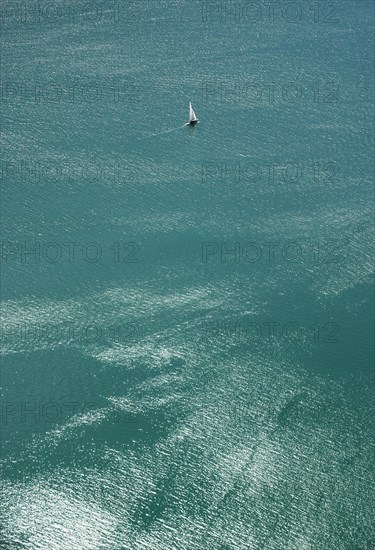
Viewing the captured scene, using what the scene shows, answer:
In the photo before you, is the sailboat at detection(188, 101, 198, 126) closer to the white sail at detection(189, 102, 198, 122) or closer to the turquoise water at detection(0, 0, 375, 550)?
the white sail at detection(189, 102, 198, 122)

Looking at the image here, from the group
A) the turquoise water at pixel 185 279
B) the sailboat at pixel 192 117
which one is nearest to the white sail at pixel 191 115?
the sailboat at pixel 192 117

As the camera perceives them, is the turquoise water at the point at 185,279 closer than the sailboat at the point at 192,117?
Yes

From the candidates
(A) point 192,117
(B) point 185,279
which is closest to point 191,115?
(A) point 192,117

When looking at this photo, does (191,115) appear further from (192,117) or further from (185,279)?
(185,279)

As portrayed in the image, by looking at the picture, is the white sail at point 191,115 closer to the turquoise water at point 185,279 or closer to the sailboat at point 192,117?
the sailboat at point 192,117

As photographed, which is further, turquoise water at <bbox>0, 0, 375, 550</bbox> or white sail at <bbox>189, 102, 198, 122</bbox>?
white sail at <bbox>189, 102, 198, 122</bbox>

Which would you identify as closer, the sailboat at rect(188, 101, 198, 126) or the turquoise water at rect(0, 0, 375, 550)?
the turquoise water at rect(0, 0, 375, 550)

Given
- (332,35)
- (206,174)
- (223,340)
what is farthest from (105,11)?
(223,340)

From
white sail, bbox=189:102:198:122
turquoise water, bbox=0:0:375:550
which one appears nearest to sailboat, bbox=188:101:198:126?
white sail, bbox=189:102:198:122
